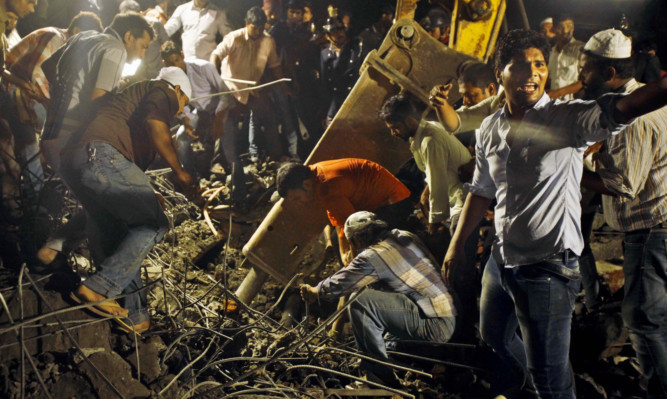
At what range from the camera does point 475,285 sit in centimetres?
385

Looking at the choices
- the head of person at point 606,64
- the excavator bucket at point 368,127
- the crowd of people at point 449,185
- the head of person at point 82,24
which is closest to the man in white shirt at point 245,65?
the crowd of people at point 449,185

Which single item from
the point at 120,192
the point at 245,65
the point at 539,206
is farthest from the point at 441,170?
the point at 245,65

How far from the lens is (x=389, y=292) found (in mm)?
3404

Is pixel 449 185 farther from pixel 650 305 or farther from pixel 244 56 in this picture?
pixel 244 56

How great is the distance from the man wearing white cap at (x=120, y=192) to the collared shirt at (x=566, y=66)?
3.89 m

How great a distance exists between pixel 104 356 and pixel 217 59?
4.42 m

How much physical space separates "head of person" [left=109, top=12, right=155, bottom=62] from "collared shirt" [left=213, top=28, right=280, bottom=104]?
2.65 m

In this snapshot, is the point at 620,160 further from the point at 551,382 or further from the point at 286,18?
the point at 286,18

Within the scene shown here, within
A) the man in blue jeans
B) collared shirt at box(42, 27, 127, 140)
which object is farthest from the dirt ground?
collared shirt at box(42, 27, 127, 140)

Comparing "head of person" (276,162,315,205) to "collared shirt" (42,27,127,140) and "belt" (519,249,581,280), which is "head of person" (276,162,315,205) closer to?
"collared shirt" (42,27,127,140)

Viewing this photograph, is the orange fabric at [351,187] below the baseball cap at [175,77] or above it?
below

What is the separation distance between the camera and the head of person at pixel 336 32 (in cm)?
571

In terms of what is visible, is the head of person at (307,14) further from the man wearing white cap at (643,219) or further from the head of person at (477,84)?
the man wearing white cap at (643,219)

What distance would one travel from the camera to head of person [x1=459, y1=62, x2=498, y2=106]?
396cm
